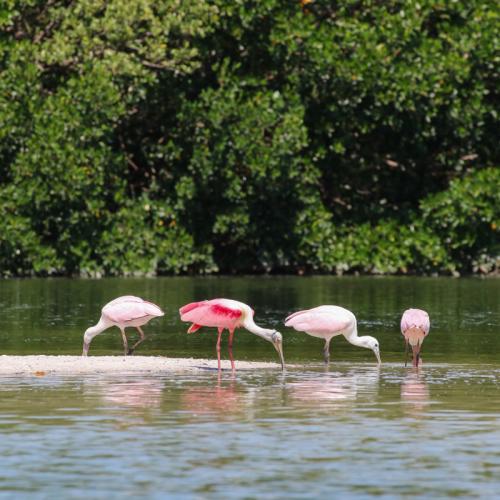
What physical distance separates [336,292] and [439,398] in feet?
66.4

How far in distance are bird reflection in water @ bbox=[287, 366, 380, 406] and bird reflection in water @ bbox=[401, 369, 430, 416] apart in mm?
339

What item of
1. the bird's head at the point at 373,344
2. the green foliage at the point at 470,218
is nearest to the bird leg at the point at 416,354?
Result: the bird's head at the point at 373,344

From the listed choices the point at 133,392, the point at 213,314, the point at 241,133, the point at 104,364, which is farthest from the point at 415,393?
the point at 241,133

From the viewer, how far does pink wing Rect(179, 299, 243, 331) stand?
66.6 feet

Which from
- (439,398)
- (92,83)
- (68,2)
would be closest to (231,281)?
(92,83)

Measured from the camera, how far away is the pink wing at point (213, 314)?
20.3 meters

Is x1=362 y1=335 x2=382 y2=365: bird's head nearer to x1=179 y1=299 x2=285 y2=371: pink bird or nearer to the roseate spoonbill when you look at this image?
the roseate spoonbill

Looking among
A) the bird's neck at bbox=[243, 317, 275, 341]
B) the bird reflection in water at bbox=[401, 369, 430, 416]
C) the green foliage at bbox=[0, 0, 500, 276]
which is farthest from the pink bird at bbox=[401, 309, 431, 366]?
Answer: the green foliage at bbox=[0, 0, 500, 276]

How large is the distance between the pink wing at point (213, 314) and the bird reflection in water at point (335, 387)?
139cm

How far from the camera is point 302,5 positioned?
4591 cm

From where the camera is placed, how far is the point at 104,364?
2023cm

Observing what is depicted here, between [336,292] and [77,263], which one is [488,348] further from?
[77,263]

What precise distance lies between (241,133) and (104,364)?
2437cm

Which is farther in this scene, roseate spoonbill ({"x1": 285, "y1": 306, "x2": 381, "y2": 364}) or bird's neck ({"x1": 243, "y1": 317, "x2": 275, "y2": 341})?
roseate spoonbill ({"x1": 285, "y1": 306, "x2": 381, "y2": 364})
